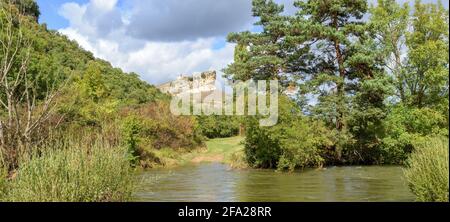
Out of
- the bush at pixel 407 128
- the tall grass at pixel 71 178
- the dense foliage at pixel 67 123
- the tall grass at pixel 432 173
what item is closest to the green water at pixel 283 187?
the tall grass at pixel 71 178

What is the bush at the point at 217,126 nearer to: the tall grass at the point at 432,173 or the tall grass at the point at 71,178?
the tall grass at the point at 71,178

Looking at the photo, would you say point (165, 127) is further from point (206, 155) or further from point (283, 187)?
point (283, 187)

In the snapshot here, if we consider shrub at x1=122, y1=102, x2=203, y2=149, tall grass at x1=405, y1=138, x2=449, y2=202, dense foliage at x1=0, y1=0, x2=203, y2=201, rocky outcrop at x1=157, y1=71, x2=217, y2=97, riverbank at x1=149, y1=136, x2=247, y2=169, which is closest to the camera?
tall grass at x1=405, y1=138, x2=449, y2=202

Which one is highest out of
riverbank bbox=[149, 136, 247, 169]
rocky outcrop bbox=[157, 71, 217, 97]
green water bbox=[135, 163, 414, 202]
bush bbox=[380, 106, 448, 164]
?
rocky outcrop bbox=[157, 71, 217, 97]

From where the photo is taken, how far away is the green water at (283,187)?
13625mm

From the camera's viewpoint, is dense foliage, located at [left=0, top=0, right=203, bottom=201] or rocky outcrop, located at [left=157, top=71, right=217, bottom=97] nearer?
dense foliage, located at [left=0, top=0, right=203, bottom=201]

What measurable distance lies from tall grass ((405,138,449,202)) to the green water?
7.70 feet

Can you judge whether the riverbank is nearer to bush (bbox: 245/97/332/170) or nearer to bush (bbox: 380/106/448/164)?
bush (bbox: 245/97/332/170)

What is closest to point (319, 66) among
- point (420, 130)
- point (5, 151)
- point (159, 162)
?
point (420, 130)

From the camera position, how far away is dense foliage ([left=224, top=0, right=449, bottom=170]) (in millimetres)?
23203

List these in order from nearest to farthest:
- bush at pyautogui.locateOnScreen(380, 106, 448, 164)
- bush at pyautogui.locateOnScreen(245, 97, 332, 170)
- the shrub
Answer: bush at pyautogui.locateOnScreen(245, 97, 332, 170), bush at pyautogui.locateOnScreen(380, 106, 448, 164), the shrub

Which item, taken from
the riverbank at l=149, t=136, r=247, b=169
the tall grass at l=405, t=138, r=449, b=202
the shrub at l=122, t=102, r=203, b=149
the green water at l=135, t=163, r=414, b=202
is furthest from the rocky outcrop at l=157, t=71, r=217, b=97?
the tall grass at l=405, t=138, r=449, b=202

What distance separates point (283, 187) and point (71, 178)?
9.78 meters
